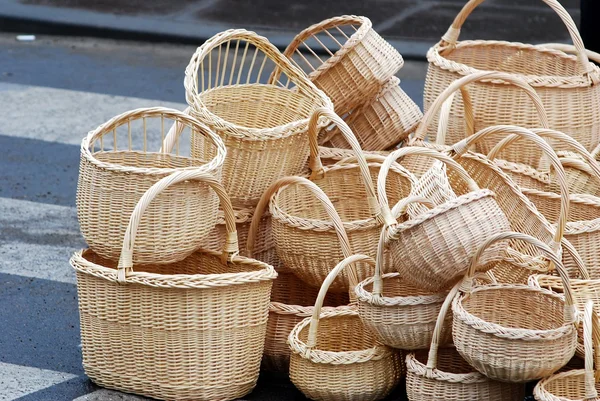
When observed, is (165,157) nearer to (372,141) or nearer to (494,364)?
(372,141)

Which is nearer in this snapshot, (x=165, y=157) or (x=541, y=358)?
(x=541, y=358)

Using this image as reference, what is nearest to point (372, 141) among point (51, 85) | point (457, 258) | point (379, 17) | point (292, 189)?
point (292, 189)

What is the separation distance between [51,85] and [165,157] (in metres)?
3.98

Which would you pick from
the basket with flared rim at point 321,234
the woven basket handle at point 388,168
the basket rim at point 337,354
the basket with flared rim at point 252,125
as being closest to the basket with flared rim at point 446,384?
the basket rim at point 337,354

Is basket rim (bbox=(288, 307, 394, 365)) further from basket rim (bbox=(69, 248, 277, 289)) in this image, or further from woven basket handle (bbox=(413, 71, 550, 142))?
woven basket handle (bbox=(413, 71, 550, 142))

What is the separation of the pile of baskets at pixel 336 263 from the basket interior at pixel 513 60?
0.52 meters

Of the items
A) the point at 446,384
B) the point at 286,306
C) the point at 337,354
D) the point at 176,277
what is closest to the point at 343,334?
the point at 286,306

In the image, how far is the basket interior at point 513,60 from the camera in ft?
15.9

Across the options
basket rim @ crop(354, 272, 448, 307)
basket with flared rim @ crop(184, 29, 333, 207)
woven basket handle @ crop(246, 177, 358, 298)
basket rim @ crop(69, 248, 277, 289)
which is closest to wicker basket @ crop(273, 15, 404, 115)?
basket with flared rim @ crop(184, 29, 333, 207)

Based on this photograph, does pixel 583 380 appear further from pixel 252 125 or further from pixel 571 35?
pixel 252 125

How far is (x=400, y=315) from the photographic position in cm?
327

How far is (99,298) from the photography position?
3.42m

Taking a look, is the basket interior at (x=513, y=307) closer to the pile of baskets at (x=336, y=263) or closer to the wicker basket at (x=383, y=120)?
the pile of baskets at (x=336, y=263)

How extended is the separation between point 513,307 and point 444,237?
41 cm
